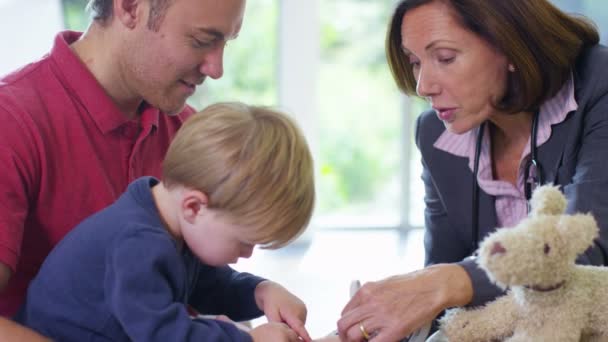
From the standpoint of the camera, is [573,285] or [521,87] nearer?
[573,285]

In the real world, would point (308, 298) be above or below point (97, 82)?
below

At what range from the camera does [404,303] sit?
45.2 inches

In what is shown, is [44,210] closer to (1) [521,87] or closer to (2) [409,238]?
(1) [521,87]

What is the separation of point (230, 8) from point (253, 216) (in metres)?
0.43

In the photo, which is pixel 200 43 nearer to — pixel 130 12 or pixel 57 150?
pixel 130 12

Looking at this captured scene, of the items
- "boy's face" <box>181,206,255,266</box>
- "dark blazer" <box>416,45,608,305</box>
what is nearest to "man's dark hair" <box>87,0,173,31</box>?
"boy's face" <box>181,206,255,266</box>

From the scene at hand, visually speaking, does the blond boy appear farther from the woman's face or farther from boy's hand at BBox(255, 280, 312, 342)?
the woman's face

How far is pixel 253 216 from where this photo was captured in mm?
1057

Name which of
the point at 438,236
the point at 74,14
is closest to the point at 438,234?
the point at 438,236

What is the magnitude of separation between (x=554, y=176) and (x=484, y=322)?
41cm

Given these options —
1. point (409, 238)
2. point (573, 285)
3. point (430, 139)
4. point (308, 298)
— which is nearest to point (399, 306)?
point (573, 285)

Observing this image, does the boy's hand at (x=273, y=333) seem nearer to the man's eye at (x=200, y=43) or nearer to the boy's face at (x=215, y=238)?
the boy's face at (x=215, y=238)

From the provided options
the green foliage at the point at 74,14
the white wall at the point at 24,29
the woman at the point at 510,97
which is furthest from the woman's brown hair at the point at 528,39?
the green foliage at the point at 74,14

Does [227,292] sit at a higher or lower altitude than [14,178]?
lower
